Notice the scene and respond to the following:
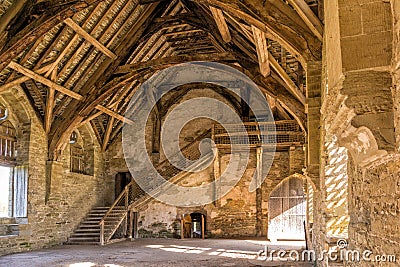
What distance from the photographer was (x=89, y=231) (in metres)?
12.9

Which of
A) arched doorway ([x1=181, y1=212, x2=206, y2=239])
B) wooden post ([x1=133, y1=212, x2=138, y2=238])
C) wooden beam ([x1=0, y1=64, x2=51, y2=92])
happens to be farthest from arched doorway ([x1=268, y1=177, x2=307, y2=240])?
wooden beam ([x1=0, y1=64, x2=51, y2=92])

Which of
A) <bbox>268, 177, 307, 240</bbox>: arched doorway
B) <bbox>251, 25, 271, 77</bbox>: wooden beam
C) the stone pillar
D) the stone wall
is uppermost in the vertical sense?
<bbox>251, 25, 271, 77</bbox>: wooden beam

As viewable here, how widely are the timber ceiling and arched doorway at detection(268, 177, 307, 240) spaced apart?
2.53 meters

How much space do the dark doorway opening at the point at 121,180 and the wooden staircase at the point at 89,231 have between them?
1523 millimetres

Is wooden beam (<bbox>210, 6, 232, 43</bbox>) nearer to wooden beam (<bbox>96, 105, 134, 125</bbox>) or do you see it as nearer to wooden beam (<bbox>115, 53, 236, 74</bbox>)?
wooden beam (<bbox>115, 53, 236, 74</bbox>)

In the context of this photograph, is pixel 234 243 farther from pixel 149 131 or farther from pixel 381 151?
pixel 381 151

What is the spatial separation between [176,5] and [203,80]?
4.07 metres

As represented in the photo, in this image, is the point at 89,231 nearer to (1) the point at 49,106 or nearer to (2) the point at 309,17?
(1) the point at 49,106

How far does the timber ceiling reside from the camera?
673 cm

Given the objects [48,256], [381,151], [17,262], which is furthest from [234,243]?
[381,151]

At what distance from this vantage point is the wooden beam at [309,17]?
18.1 ft

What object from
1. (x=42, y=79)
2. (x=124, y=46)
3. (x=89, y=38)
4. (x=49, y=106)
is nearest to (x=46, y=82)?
(x=42, y=79)

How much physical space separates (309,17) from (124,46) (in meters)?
6.81

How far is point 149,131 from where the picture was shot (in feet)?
50.6
